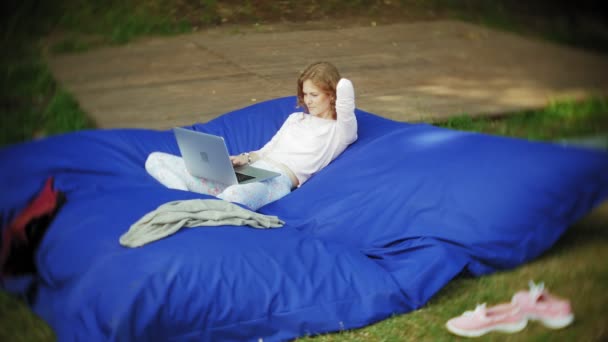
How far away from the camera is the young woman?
1839 millimetres

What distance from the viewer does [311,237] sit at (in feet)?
5.27

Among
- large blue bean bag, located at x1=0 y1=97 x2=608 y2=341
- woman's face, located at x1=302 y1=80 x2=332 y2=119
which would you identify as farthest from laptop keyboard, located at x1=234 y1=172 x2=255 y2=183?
woman's face, located at x1=302 y1=80 x2=332 y2=119

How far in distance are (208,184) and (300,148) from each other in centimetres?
26

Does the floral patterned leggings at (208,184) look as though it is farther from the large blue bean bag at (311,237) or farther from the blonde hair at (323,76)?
the blonde hair at (323,76)

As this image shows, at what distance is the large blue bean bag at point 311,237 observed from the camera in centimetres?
131

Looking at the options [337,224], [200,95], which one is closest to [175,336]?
[337,224]

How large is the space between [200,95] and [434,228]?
1110mm

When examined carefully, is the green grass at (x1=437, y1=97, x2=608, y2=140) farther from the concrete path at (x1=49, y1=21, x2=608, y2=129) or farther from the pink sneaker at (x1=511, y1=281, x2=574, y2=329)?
the pink sneaker at (x1=511, y1=281, x2=574, y2=329)

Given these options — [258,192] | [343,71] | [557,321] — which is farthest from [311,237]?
[557,321]

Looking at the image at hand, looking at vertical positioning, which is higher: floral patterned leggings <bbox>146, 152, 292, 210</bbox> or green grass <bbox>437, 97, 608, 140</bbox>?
green grass <bbox>437, 97, 608, 140</bbox>

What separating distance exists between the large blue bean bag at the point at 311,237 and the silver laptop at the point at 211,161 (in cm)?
10

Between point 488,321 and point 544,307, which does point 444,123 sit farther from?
point 544,307

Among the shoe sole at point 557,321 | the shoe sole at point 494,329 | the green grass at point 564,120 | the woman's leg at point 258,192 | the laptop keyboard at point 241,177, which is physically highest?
the green grass at point 564,120

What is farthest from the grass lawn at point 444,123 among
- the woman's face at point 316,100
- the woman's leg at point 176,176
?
the woman's face at point 316,100
